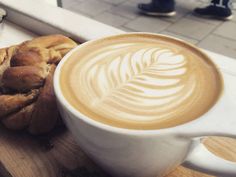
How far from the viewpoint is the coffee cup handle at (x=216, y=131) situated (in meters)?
0.28

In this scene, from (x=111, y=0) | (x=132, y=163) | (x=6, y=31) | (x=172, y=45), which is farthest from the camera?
(x=111, y=0)

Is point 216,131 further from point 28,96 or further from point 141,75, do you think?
point 28,96

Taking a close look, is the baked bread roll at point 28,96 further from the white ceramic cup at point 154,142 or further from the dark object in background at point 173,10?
the dark object in background at point 173,10

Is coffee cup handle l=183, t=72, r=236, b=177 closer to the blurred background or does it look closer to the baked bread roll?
the baked bread roll

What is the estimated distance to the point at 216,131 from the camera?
0.27 m

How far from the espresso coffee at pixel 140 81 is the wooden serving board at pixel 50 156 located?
0.11 metres

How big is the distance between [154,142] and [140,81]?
0.31 feet

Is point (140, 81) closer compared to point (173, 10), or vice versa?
point (140, 81)

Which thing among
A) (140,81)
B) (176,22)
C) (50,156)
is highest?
(140,81)

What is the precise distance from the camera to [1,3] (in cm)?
71

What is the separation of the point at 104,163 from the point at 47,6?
478 mm

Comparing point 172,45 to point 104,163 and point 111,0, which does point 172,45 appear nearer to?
point 104,163

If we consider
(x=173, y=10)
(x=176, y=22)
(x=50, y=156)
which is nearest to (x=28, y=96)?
(x=50, y=156)

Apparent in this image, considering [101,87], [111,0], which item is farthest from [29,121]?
[111,0]
